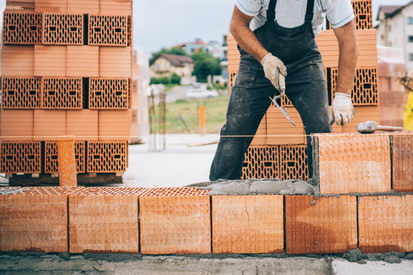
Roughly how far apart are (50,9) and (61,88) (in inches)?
43.0

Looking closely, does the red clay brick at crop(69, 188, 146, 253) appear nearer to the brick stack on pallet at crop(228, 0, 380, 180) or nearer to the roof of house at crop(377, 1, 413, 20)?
the brick stack on pallet at crop(228, 0, 380, 180)

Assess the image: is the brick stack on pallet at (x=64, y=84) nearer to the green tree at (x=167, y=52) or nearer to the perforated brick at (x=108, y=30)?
the perforated brick at (x=108, y=30)

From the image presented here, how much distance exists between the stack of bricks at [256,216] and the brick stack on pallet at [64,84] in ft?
10.0

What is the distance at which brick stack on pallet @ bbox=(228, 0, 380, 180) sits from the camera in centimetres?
438

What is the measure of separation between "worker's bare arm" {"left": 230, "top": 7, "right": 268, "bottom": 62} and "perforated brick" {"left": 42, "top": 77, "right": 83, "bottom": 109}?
3.10m

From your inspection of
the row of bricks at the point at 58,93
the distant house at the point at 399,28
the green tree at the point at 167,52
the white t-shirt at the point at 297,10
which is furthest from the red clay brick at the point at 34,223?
the green tree at the point at 167,52

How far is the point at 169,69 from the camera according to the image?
56906 mm

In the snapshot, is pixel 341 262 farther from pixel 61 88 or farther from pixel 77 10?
pixel 77 10

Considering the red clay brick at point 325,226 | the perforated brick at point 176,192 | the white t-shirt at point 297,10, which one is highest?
the white t-shirt at point 297,10

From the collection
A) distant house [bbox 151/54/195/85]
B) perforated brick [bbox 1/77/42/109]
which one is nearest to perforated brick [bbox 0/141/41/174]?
perforated brick [bbox 1/77/42/109]

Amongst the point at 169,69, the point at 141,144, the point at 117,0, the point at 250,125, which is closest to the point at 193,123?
the point at 141,144

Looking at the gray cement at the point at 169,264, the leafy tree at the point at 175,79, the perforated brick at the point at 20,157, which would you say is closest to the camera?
the gray cement at the point at 169,264

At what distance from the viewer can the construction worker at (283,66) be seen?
9.47 ft

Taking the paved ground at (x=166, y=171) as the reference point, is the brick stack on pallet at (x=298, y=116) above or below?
above
